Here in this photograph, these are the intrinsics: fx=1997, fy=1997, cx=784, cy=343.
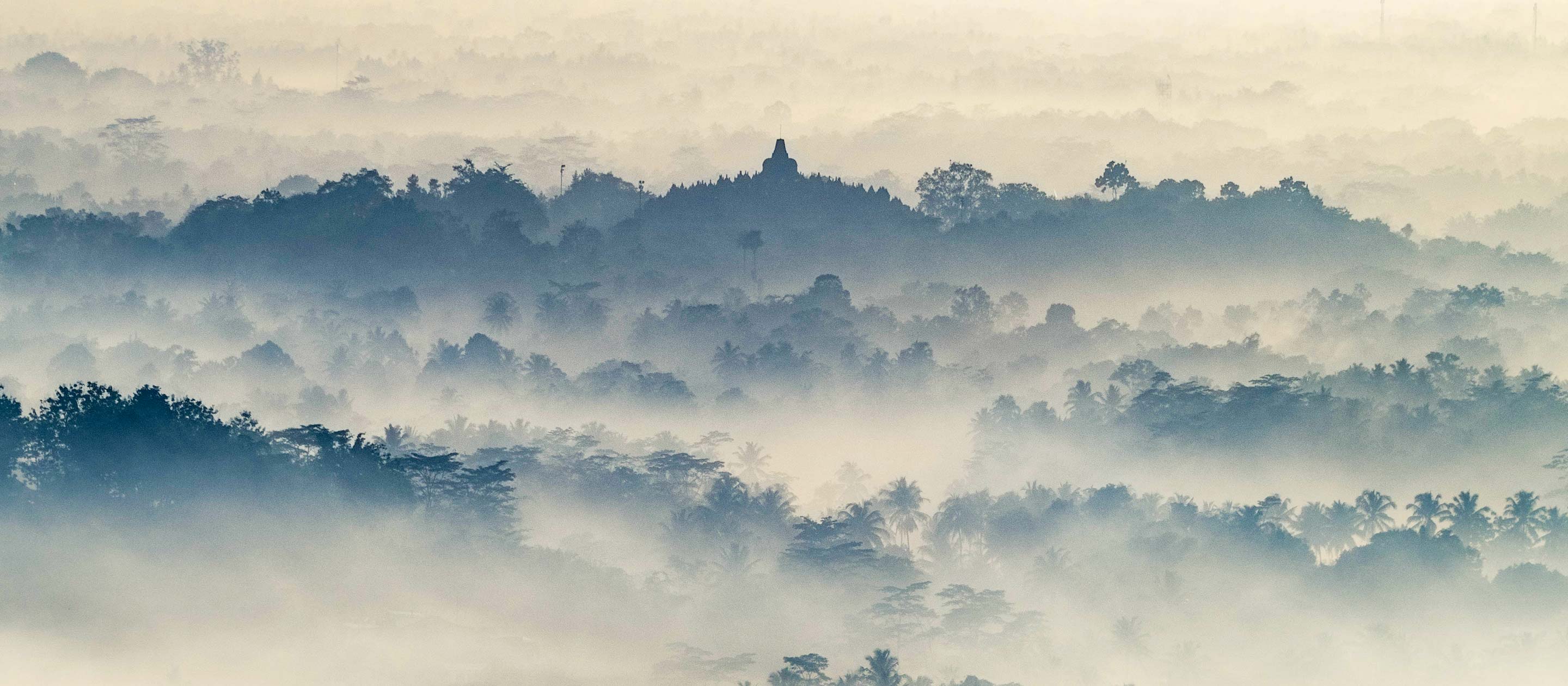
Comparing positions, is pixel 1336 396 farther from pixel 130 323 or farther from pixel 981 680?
pixel 130 323

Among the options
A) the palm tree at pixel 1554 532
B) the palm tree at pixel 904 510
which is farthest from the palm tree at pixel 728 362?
the palm tree at pixel 1554 532

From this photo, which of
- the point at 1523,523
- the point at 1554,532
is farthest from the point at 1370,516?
the point at 1554,532

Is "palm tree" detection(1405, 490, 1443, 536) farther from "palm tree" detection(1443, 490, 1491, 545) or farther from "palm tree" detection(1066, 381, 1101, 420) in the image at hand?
"palm tree" detection(1066, 381, 1101, 420)

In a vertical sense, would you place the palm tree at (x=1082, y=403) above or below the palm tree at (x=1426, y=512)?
above

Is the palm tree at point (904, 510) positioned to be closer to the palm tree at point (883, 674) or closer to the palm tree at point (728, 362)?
the palm tree at point (883, 674)

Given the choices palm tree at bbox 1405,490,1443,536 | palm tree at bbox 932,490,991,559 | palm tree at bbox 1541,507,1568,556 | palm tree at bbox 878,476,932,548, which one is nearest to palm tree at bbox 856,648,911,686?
palm tree at bbox 932,490,991,559

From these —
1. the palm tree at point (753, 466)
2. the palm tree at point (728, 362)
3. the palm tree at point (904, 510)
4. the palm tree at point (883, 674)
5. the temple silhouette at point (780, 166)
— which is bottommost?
the palm tree at point (883, 674)

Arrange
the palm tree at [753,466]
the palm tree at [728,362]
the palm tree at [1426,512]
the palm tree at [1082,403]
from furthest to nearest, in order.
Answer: the palm tree at [728,362] < the palm tree at [1082,403] < the palm tree at [753,466] < the palm tree at [1426,512]

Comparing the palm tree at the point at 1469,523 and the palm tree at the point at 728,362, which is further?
the palm tree at the point at 728,362
